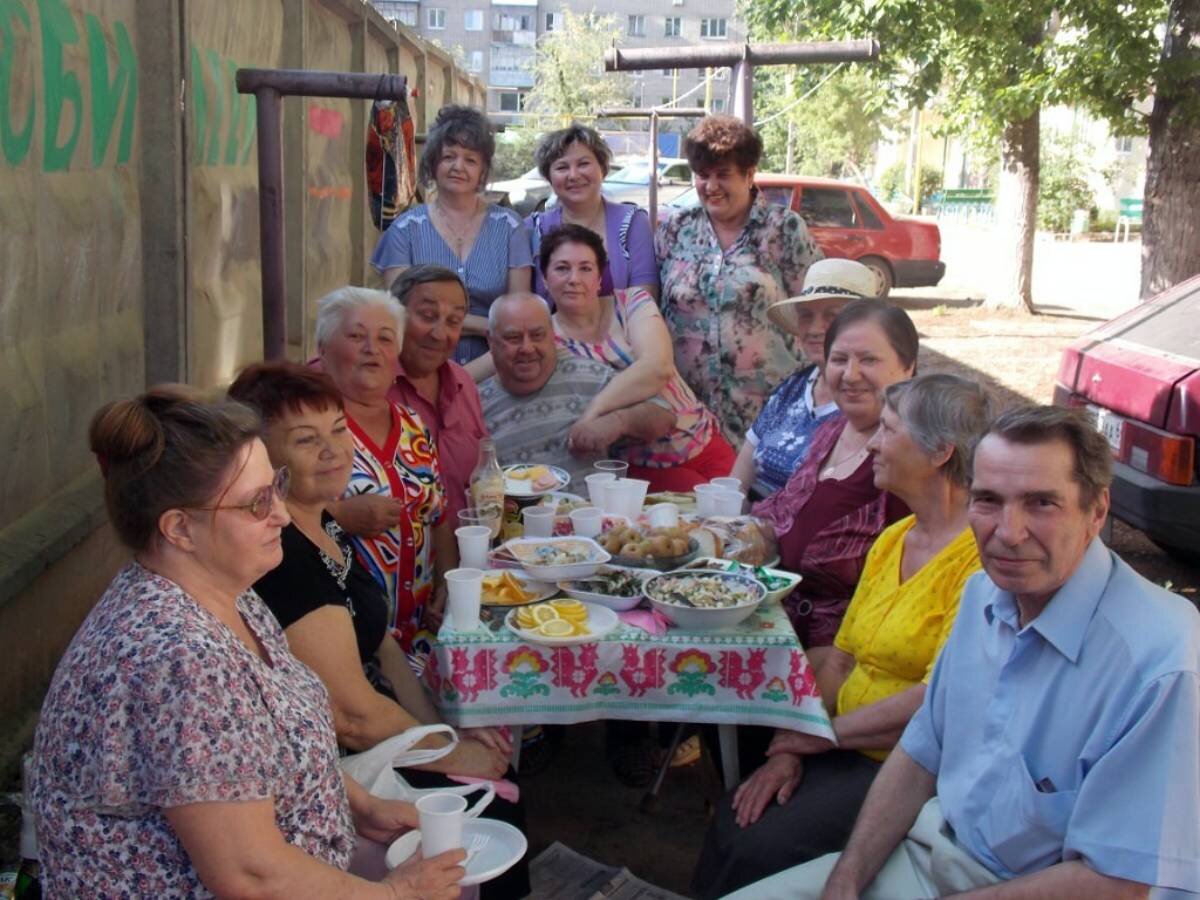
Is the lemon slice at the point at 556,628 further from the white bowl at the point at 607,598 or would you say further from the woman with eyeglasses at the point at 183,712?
the woman with eyeglasses at the point at 183,712

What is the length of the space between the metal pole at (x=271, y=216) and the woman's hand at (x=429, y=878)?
6.35 ft

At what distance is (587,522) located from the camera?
329 cm

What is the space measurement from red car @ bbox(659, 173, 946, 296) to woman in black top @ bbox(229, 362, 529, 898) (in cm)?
1208

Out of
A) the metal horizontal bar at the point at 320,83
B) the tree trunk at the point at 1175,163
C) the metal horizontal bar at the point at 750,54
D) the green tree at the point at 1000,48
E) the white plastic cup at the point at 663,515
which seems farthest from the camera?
the green tree at the point at 1000,48

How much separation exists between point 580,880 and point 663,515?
1.08 meters

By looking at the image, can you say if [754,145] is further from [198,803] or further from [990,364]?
[990,364]

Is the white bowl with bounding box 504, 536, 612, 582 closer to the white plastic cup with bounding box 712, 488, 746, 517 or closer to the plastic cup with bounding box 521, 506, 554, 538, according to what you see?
the plastic cup with bounding box 521, 506, 554, 538

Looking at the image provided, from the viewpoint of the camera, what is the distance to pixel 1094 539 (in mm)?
1988

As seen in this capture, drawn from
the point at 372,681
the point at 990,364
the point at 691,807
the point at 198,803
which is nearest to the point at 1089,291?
the point at 990,364

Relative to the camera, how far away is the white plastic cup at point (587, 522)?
A: 3295 mm

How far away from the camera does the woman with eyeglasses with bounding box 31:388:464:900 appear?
67.1 inches

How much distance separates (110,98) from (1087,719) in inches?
150

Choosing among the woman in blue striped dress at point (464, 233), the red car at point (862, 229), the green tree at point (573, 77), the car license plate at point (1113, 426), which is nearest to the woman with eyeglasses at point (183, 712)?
the woman in blue striped dress at point (464, 233)

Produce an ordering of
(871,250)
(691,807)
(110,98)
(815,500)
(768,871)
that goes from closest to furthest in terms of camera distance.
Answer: (768,871), (815,500), (691,807), (110,98), (871,250)
